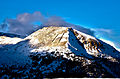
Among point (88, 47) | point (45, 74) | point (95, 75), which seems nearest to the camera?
point (95, 75)

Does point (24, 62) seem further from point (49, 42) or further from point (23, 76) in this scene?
point (49, 42)

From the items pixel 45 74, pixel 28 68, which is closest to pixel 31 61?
pixel 28 68

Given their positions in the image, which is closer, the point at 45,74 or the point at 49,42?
the point at 45,74

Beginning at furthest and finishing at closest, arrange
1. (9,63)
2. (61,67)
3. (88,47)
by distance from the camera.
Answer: (88,47), (9,63), (61,67)

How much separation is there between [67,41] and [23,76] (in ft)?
68.7

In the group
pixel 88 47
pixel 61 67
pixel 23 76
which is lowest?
pixel 23 76

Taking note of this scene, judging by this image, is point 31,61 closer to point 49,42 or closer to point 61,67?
point 61,67

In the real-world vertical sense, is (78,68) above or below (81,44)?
below

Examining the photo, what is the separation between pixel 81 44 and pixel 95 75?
2442 centimetres

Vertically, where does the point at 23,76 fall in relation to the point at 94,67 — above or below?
below

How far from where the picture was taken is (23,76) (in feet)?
Result: 64.1

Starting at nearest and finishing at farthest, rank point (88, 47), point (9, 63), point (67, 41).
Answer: point (9, 63)
point (67, 41)
point (88, 47)

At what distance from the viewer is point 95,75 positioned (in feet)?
54.8

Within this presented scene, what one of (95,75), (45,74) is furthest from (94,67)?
(45,74)
